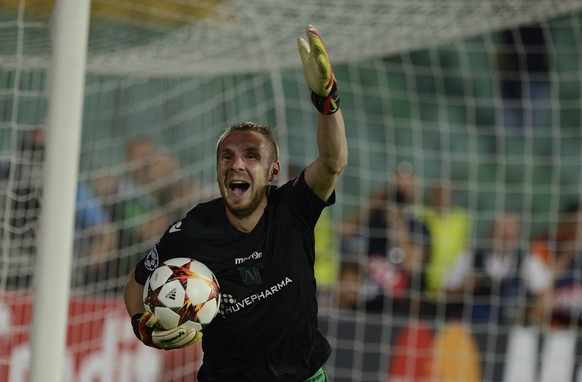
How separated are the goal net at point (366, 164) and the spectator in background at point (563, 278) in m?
0.02

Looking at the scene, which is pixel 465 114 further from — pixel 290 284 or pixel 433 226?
pixel 290 284

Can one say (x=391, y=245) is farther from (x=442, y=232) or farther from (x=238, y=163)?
(x=238, y=163)

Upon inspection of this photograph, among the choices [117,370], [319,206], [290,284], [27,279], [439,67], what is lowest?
[117,370]

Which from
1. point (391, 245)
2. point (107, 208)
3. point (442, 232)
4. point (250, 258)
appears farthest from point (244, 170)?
point (442, 232)

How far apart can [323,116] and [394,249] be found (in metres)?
5.12

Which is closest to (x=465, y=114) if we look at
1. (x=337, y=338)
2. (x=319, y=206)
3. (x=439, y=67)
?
(x=439, y=67)

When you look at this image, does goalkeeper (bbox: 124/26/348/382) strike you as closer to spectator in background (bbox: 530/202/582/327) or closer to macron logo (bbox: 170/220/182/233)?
macron logo (bbox: 170/220/182/233)

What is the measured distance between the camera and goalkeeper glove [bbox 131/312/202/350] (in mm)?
3672

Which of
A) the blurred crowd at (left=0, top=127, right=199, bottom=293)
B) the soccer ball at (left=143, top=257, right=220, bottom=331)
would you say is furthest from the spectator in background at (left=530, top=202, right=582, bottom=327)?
the soccer ball at (left=143, top=257, right=220, bottom=331)

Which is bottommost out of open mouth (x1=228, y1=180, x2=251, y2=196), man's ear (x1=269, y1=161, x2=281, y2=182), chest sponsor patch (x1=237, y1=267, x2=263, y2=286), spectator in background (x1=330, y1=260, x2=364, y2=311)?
spectator in background (x1=330, y1=260, x2=364, y2=311)

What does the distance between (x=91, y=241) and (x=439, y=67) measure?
3886 millimetres

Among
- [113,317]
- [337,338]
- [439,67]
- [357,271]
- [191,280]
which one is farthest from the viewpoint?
[439,67]

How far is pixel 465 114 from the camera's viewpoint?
10289 millimetres

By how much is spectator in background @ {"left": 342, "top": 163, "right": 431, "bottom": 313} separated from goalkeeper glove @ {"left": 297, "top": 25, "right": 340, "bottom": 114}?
16.5 ft
